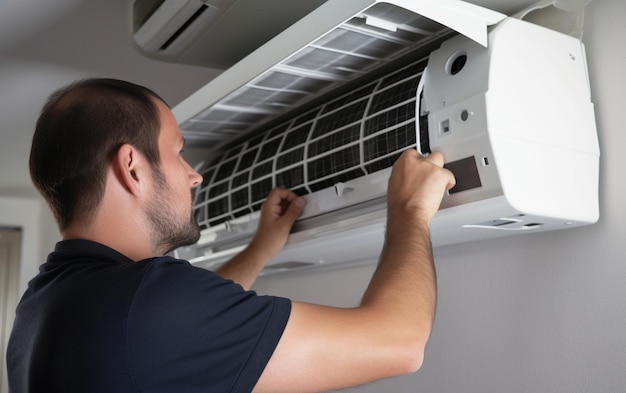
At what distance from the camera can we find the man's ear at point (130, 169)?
1.09 meters

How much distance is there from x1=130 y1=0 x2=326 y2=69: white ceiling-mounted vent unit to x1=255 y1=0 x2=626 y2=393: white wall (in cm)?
61

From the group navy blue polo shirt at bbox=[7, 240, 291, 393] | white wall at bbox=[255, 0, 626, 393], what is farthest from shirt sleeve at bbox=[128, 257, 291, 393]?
white wall at bbox=[255, 0, 626, 393]

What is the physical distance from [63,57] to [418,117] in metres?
1.31

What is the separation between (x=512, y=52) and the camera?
47.3 inches

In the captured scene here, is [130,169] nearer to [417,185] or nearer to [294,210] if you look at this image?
[417,185]

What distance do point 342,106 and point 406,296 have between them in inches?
25.7

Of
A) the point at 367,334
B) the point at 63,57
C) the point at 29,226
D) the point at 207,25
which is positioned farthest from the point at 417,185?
the point at 29,226

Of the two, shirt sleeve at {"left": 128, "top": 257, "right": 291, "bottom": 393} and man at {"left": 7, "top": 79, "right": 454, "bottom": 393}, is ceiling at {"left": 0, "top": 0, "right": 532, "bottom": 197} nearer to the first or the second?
man at {"left": 7, "top": 79, "right": 454, "bottom": 393}

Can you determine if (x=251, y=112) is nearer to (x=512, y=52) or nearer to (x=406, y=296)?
(x=512, y=52)

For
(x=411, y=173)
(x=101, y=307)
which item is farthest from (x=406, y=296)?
(x=101, y=307)

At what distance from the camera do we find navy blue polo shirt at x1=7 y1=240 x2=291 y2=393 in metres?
0.92

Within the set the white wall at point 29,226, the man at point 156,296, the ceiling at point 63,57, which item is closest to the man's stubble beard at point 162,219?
the man at point 156,296

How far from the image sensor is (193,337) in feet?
3.03

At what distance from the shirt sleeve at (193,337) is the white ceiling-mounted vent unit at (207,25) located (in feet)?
2.66
